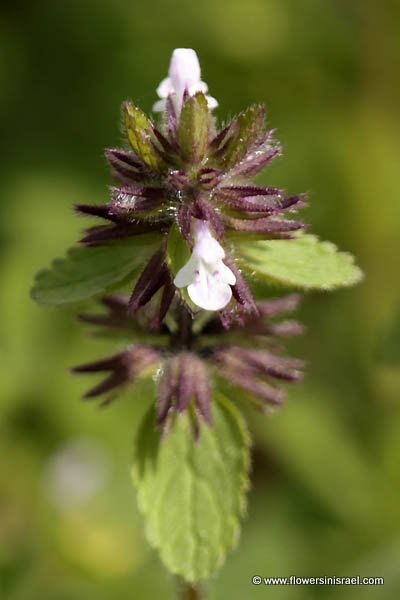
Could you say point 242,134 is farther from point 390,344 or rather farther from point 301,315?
point 301,315

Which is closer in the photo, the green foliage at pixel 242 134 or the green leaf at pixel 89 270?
the green foliage at pixel 242 134

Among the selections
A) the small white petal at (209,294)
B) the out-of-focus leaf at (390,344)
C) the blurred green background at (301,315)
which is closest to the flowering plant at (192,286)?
the small white petal at (209,294)

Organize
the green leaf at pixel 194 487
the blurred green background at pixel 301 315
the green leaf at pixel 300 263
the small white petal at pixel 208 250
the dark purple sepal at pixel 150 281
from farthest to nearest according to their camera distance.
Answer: the blurred green background at pixel 301 315 < the green leaf at pixel 194 487 < the green leaf at pixel 300 263 < the dark purple sepal at pixel 150 281 < the small white petal at pixel 208 250

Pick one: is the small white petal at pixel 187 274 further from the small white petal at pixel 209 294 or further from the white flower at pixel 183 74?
the white flower at pixel 183 74

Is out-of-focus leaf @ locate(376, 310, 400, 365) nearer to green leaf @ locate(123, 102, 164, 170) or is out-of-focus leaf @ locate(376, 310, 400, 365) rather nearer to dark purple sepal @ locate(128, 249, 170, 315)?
dark purple sepal @ locate(128, 249, 170, 315)

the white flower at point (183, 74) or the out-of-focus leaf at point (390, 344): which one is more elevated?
the white flower at point (183, 74)

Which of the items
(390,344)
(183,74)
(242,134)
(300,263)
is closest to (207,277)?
(242,134)
